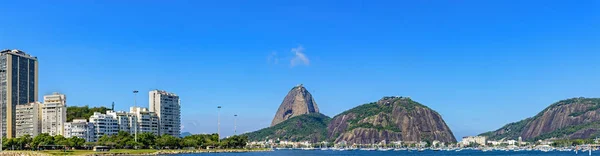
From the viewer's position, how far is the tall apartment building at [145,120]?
187000mm

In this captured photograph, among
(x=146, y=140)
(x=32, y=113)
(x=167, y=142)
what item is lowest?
(x=167, y=142)

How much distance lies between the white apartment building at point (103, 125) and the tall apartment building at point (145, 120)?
294 inches

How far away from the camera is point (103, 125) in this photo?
17412 centimetres

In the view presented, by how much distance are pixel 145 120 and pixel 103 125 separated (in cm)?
1672

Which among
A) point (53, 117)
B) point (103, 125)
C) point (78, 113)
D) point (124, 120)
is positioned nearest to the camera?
point (53, 117)

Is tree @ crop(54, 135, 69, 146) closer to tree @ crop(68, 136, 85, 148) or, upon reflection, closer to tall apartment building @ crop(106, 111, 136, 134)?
tree @ crop(68, 136, 85, 148)

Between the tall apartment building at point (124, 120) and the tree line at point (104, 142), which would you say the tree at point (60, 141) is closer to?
the tree line at point (104, 142)

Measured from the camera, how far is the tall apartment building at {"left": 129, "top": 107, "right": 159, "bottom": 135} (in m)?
187

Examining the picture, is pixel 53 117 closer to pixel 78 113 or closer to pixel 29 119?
pixel 29 119

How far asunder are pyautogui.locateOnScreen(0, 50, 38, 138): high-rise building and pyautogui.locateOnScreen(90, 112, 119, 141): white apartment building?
2242 centimetres

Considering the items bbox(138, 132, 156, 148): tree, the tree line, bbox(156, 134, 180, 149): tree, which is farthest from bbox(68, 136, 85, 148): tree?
bbox(156, 134, 180, 149): tree

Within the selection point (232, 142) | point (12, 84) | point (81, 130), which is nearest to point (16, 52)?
point (12, 84)

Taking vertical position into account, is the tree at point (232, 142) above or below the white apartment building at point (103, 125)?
below

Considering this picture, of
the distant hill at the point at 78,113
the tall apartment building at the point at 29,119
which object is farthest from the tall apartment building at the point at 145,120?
the tall apartment building at the point at 29,119
